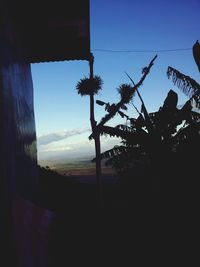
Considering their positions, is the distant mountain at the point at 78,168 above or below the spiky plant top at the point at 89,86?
below

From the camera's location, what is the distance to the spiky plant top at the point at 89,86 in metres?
9.94

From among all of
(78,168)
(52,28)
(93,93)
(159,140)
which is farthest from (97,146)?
(78,168)

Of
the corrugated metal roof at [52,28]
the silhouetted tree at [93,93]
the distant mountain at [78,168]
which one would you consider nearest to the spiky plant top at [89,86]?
the silhouetted tree at [93,93]

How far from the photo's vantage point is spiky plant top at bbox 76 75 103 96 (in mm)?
9938

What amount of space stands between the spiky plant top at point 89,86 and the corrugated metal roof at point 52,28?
4776 mm

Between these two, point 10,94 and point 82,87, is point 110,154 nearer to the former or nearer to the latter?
point 82,87

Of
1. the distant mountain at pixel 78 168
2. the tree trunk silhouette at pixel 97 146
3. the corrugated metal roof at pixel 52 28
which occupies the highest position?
the corrugated metal roof at pixel 52 28

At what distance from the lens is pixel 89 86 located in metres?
9.95

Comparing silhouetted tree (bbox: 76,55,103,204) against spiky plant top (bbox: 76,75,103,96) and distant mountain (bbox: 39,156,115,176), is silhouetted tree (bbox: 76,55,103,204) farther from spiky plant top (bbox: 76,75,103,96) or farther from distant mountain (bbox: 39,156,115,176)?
distant mountain (bbox: 39,156,115,176)

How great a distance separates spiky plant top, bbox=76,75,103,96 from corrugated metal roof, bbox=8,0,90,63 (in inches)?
188

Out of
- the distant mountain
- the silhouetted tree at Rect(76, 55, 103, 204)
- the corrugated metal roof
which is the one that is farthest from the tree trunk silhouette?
the distant mountain

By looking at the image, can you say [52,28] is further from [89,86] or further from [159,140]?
[159,140]

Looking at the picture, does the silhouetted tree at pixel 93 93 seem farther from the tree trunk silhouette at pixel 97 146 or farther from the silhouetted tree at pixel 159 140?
the silhouetted tree at pixel 159 140

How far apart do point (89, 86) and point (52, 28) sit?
5.86 metres
